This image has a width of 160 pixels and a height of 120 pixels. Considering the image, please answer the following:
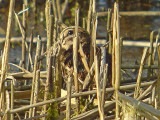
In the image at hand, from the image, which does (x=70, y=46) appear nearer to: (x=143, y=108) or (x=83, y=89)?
(x=83, y=89)

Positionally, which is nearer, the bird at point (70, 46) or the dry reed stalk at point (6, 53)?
the dry reed stalk at point (6, 53)

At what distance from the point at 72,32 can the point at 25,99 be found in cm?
75

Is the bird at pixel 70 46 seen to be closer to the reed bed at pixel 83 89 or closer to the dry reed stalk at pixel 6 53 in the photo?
the reed bed at pixel 83 89

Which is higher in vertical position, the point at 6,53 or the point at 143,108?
the point at 6,53

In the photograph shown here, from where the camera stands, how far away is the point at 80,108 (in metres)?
2.53

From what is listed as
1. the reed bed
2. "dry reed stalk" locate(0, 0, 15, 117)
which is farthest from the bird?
"dry reed stalk" locate(0, 0, 15, 117)

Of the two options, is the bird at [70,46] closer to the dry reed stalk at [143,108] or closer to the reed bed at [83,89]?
the reed bed at [83,89]

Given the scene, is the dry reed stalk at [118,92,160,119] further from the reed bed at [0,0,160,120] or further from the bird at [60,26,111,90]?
the bird at [60,26,111,90]

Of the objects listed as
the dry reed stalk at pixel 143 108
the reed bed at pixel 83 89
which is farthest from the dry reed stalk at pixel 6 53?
the dry reed stalk at pixel 143 108

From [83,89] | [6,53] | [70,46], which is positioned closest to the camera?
[6,53]

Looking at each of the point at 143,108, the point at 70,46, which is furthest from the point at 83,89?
the point at 143,108

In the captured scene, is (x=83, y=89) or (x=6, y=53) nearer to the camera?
(x=6, y=53)

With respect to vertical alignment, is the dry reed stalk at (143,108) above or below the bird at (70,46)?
below

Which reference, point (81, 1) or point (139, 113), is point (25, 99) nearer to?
point (139, 113)
